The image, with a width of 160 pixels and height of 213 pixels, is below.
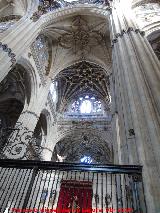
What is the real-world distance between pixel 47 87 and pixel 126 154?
1033 cm

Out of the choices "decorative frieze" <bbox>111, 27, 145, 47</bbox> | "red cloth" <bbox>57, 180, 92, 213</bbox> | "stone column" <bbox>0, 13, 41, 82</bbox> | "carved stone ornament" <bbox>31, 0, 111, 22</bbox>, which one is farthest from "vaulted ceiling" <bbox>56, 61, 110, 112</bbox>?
"red cloth" <bbox>57, 180, 92, 213</bbox>

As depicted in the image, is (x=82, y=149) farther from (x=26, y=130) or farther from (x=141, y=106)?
(x=141, y=106)

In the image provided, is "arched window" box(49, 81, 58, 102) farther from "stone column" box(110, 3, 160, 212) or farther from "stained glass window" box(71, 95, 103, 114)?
"stone column" box(110, 3, 160, 212)

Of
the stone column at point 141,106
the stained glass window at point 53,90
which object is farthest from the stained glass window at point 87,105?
the stone column at point 141,106

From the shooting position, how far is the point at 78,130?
1719 cm

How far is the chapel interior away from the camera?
399 cm

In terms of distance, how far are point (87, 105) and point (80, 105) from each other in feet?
1.99

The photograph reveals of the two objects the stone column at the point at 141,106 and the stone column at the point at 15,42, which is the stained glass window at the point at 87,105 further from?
the stone column at the point at 141,106

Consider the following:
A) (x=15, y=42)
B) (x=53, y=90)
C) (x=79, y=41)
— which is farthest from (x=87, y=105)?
(x=15, y=42)

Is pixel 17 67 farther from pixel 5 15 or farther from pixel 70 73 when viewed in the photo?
pixel 70 73

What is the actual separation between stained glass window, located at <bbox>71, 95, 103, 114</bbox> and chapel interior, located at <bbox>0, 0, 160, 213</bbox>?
0.09 metres

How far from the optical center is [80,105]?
65.0 feet

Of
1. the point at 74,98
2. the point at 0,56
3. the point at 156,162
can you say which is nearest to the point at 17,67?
the point at 0,56

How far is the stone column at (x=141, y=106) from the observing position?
361 cm
